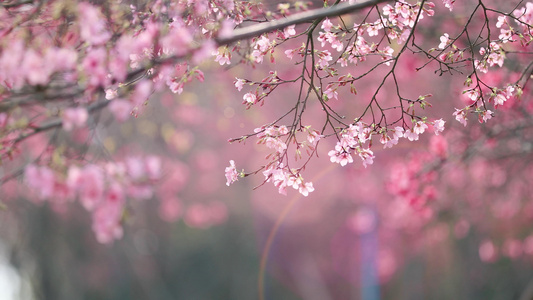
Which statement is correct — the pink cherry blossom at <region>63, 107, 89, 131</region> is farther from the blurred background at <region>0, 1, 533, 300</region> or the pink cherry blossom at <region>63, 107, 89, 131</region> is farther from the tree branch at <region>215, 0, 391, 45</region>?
the blurred background at <region>0, 1, 533, 300</region>

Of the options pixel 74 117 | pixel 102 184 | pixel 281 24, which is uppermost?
pixel 281 24

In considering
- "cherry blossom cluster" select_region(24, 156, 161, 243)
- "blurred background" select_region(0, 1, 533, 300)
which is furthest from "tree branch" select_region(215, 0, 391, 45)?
"blurred background" select_region(0, 1, 533, 300)

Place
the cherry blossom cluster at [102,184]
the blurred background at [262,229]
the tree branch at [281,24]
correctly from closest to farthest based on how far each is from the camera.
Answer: the cherry blossom cluster at [102,184], the tree branch at [281,24], the blurred background at [262,229]

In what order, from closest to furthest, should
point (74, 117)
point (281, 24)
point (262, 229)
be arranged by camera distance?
point (74, 117), point (281, 24), point (262, 229)

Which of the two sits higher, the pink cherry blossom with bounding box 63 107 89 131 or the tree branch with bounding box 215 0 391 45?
the tree branch with bounding box 215 0 391 45

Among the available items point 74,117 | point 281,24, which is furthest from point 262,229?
point 74,117

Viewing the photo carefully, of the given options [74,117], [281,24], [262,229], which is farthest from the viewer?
[262,229]

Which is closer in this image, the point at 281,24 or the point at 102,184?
the point at 102,184

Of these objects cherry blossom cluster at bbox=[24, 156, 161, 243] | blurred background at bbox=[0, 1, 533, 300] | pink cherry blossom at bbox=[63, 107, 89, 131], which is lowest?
blurred background at bbox=[0, 1, 533, 300]

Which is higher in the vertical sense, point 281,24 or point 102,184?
point 281,24

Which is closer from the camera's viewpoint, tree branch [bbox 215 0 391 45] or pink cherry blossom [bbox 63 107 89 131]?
pink cherry blossom [bbox 63 107 89 131]

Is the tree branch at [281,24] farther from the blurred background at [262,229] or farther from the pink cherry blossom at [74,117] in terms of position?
the blurred background at [262,229]

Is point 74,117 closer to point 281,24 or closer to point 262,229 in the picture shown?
point 281,24

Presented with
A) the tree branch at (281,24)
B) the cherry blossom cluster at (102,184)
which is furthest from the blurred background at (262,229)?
the cherry blossom cluster at (102,184)
